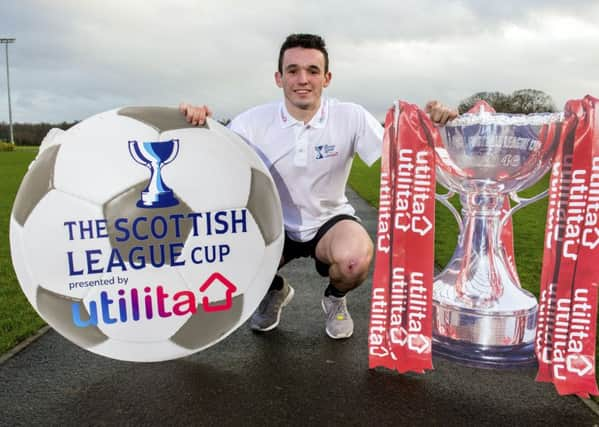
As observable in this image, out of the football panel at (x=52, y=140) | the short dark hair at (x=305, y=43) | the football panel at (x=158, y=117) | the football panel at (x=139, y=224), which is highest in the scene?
the short dark hair at (x=305, y=43)

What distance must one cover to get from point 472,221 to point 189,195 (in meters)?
1.60

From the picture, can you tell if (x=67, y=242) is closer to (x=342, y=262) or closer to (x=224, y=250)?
(x=224, y=250)

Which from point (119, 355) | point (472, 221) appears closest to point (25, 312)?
point (119, 355)

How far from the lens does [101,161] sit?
2111 mm

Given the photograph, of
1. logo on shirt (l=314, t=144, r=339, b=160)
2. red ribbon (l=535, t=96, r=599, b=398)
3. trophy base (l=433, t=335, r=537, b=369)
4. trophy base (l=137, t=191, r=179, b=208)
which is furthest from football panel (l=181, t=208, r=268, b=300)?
red ribbon (l=535, t=96, r=599, b=398)

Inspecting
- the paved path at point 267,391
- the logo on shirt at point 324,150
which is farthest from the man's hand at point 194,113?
the paved path at point 267,391

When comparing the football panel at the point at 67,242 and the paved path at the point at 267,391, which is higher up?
the football panel at the point at 67,242

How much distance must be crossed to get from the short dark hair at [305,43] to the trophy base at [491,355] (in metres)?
1.81

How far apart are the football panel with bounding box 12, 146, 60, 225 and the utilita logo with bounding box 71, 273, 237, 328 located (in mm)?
474

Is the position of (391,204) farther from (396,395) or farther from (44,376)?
(44,376)

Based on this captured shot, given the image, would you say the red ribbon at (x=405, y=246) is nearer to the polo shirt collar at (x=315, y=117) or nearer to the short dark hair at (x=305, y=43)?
the polo shirt collar at (x=315, y=117)

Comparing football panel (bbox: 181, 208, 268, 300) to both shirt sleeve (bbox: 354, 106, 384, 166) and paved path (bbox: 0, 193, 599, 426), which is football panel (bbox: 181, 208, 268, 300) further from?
shirt sleeve (bbox: 354, 106, 384, 166)

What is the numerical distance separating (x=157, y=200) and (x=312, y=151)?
1.19 metres

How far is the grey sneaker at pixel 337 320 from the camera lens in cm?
304
